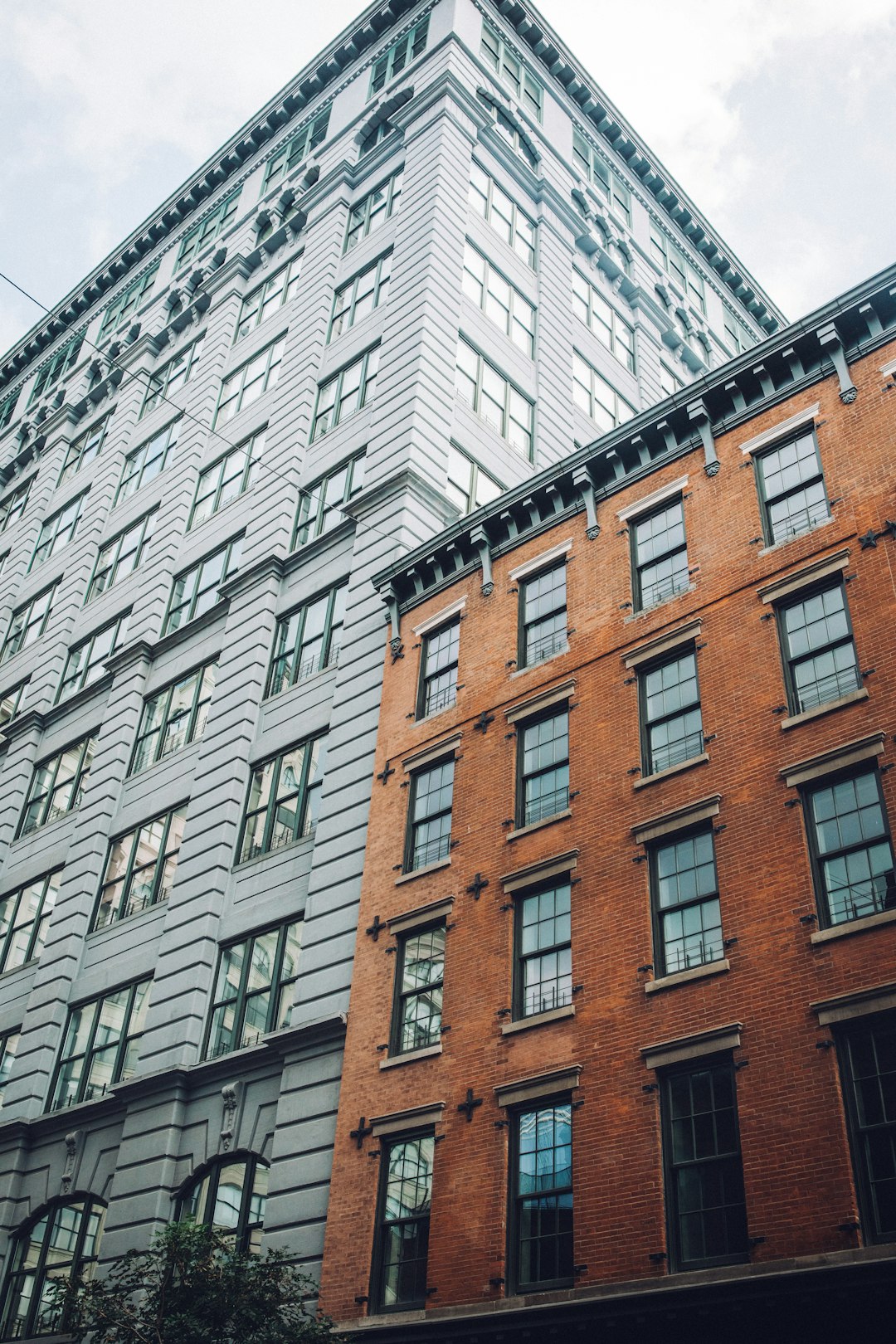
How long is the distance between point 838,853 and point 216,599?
22.1 metres

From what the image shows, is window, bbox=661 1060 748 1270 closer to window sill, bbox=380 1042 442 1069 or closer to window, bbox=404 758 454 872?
window sill, bbox=380 1042 442 1069

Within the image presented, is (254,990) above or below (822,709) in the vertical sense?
below

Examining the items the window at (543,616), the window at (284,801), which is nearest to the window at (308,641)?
the window at (284,801)

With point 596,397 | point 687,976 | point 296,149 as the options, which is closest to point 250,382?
point 596,397

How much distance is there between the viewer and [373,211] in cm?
4162

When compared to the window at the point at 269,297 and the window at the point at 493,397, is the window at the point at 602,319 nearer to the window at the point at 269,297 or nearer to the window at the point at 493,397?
the window at the point at 493,397

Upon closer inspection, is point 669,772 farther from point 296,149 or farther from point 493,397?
point 296,149

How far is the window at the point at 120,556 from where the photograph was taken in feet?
136

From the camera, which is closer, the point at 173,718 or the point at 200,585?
the point at 173,718

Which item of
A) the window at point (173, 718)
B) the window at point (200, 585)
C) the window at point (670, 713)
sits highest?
the window at point (200, 585)

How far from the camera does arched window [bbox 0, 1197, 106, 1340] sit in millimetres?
25250

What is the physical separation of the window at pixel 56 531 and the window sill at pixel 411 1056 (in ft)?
101

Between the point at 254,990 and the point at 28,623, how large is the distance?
79.8ft

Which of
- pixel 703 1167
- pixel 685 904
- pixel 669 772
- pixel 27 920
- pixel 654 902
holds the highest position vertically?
pixel 27 920
